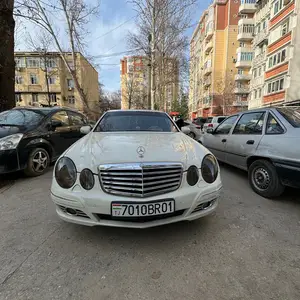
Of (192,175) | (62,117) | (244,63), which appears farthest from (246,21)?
(192,175)

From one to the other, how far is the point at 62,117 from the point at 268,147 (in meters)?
5.01

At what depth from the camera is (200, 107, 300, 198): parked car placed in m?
2.93

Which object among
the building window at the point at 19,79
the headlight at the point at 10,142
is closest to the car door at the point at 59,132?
the headlight at the point at 10,142

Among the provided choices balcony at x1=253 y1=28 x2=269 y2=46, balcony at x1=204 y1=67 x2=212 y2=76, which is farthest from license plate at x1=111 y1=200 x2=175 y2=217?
balcony at x1=204 y1=67 x2=212 y2=76

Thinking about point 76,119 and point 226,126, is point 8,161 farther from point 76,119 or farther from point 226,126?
point 226,126

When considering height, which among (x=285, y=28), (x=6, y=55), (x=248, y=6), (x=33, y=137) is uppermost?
(x=248, y=6)

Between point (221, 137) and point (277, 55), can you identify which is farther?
point (277, 55)

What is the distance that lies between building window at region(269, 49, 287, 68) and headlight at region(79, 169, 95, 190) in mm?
23235

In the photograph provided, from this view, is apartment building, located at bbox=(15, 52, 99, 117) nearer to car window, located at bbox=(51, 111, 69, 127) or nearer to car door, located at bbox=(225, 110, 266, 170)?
car window, located at bbox=(51, 111, 69, 127)

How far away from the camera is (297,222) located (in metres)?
2.67

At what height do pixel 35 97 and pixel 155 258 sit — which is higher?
pixel 35 97

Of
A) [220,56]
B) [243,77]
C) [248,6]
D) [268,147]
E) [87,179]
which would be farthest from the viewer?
[220,56]

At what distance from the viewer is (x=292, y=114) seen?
3416 mm

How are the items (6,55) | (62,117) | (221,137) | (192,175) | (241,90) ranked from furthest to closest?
(241,90) < (6,55) < (62,117) < (221,137) < (192,175)
